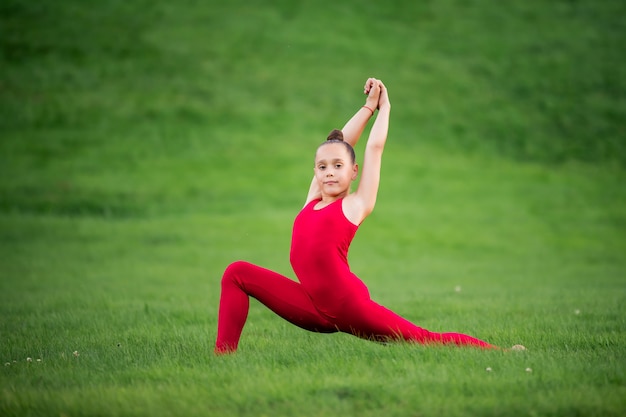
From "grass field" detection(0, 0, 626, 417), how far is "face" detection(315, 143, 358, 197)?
1.39 m

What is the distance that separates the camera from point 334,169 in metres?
6.08

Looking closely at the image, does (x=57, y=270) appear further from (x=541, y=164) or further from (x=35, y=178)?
(x=541, y=164)

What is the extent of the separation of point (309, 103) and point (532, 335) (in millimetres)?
30948

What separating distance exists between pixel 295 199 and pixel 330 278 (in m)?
21.7

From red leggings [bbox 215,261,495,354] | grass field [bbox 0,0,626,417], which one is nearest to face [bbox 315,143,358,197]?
red leggings [bbox 215,261,495,354]

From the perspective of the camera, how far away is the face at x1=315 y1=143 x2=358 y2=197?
6.06 metres

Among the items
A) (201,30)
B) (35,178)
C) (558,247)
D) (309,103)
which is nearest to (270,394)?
(558,247)

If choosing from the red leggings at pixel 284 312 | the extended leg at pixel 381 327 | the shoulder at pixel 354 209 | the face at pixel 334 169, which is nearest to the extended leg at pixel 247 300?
the red leggings at pixel 284 312

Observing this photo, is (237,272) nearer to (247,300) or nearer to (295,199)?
(247,300)

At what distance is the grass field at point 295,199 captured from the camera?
17.3ft

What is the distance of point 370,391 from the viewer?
16.0 ft

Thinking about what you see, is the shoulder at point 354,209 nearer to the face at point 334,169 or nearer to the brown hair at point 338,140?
the face at point 334,169

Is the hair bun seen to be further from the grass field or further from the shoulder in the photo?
the grass field

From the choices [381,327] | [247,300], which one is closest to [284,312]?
[247,300]
